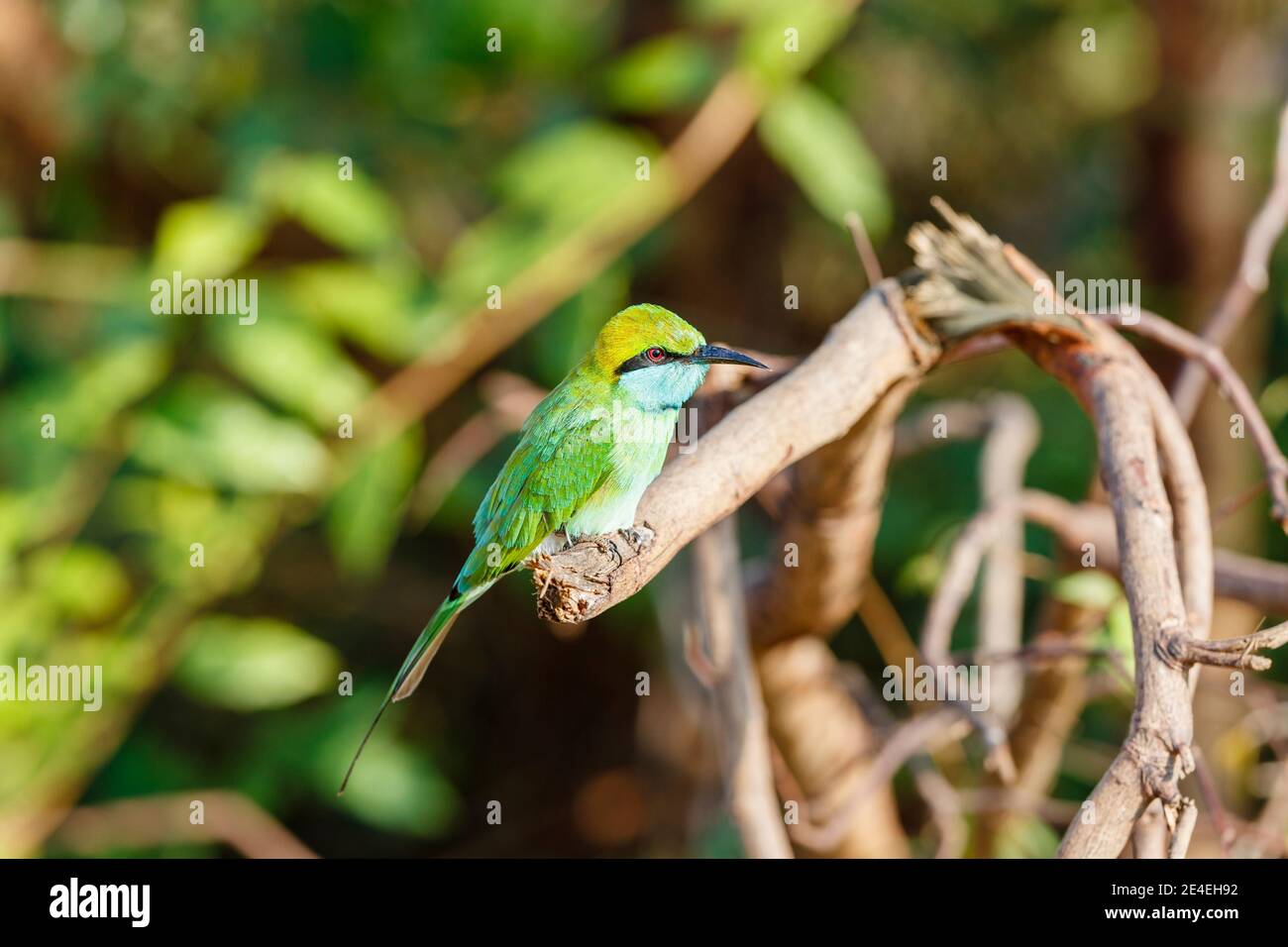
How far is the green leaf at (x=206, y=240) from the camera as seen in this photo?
2629 millimetres

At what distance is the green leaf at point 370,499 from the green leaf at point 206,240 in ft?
1.76

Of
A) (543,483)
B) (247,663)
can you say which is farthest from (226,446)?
(543,483)

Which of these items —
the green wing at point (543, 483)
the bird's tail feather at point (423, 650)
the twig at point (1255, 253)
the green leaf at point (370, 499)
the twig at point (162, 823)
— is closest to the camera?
the bird's tail feather at point (423, 650)

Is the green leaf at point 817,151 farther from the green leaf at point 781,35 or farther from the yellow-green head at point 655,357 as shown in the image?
the yellow-green head at point 655,357

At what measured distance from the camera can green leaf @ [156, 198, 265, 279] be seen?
8.63 ft

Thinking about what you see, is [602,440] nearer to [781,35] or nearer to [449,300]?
[449,300]

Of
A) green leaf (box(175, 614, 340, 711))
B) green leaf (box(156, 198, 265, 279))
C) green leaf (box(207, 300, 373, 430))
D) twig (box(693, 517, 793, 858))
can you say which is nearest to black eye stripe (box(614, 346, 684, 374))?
twig (box(693, 517, 793, 858))

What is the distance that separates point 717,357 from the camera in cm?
160

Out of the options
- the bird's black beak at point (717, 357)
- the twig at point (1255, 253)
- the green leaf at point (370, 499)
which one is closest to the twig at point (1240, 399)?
the twig at point (1255, 253)

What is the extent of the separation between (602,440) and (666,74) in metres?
1.12

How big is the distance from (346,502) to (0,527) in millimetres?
797

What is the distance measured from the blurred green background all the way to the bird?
0.62 m

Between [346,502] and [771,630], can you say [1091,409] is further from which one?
[346,502]

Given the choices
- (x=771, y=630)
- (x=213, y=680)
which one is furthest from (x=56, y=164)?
(x=771, y=630)
